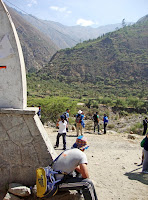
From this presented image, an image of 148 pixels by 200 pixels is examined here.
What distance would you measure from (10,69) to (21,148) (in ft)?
5.16

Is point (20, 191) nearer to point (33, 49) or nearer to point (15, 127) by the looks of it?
point (15, 127)

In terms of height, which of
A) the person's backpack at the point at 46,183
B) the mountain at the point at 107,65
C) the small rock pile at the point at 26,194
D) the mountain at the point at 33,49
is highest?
the mountain at the point at 33,49

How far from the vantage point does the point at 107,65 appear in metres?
72.1

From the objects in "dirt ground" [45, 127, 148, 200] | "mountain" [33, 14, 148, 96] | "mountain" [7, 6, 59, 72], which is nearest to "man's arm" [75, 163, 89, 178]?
"dirt ground" [45, 127, 148, 200]

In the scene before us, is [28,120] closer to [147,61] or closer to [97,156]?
[97,156]

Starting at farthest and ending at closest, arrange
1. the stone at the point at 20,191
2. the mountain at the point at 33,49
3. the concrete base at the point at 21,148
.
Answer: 1. the mountain at the point at 33,49
2. the concrete base at the point at 21,148
3. the stone at the point at 20,191

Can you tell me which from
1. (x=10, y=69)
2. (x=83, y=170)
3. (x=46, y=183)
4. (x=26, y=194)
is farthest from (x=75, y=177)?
(x=10, y=69)

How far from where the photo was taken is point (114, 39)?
8712 cm

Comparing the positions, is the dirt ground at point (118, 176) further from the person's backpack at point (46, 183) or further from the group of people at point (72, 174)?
the person's backpack at point (46, 183)

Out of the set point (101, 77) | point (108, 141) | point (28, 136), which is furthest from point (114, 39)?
point (28, 136)

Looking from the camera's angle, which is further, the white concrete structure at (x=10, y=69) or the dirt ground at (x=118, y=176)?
the dirt ground at (x=118, y=176)

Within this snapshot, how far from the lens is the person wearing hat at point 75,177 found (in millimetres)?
3053

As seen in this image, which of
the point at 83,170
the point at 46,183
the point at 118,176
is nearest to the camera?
the point at 46,183

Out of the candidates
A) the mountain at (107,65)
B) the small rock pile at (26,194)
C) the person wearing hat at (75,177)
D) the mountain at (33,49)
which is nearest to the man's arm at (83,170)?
the person wearing hat at (75,177)
